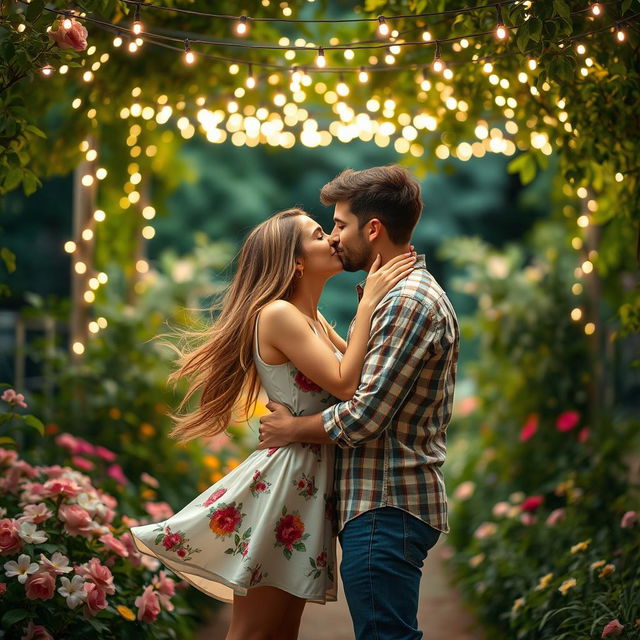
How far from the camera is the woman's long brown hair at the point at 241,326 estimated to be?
296 cm

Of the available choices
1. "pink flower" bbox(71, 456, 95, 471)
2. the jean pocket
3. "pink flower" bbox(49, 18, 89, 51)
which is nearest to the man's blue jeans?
the jean pocket

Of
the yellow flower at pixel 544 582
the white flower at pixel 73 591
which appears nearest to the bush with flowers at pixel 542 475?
the yellow flower at pixel 544 582

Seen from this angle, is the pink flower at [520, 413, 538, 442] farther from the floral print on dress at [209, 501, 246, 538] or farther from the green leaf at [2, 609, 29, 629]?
the green leaf at [2, 609, 29, 629]

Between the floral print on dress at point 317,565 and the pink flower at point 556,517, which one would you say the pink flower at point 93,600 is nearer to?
the floral print on dress at point 317,565

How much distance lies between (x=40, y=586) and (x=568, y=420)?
3763mm

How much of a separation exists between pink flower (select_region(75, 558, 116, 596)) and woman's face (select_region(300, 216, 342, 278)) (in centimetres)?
122

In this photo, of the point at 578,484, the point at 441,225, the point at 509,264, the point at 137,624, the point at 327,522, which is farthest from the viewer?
the point at 441,225

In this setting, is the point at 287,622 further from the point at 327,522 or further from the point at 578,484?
the point at 578,484

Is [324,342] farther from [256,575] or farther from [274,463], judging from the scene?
[256,575]

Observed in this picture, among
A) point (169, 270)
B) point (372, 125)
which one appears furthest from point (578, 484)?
point (169, 270)

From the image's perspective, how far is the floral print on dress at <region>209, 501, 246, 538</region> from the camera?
2.83m

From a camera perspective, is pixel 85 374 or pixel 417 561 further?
pixel 85 374

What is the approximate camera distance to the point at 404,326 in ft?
8.60

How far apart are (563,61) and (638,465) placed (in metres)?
2.95
